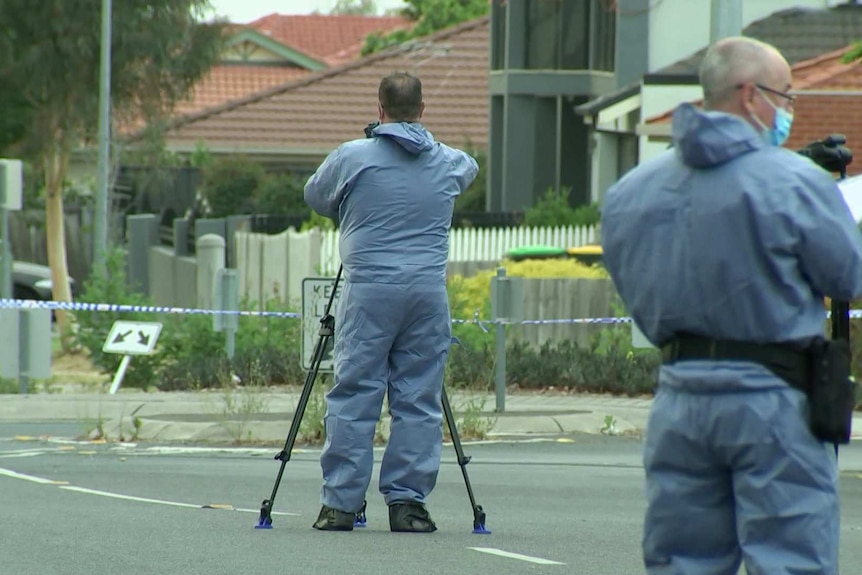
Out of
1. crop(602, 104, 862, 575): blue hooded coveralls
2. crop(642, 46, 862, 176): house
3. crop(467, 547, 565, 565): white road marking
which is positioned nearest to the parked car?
crop(642, 46, 862, 176): house

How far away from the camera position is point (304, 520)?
8.59 metres

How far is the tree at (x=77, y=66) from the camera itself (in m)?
25.6

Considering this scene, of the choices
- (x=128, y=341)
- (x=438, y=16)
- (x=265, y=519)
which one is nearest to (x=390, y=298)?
(x=265, y=519)

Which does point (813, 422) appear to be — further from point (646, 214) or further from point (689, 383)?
point (646, 214)

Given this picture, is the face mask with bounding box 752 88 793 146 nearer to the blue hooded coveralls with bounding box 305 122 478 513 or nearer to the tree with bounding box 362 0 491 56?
the blue hooded coveralls with bounding box 305 122 478 513

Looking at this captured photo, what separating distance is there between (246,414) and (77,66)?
Answer: 45.5ft

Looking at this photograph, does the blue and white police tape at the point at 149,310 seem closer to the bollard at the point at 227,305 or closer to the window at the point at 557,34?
the bollard at the point at 227,305

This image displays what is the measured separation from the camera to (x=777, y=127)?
455 centimetres

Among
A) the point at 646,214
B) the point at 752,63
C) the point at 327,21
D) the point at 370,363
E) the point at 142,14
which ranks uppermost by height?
the point at 327,21

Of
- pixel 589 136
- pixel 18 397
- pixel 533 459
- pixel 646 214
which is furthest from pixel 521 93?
pixel 646 214

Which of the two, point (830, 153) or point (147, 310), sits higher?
point (830, 153)

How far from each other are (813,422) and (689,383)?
30 cm

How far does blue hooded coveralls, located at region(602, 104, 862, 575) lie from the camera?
4.39 meters

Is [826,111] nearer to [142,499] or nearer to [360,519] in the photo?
[142,499]
